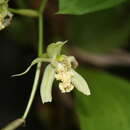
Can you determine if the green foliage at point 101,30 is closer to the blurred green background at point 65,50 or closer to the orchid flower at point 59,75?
the blurred green background at point 65,50

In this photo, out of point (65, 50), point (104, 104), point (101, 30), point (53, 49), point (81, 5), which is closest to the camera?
point (81, 5)

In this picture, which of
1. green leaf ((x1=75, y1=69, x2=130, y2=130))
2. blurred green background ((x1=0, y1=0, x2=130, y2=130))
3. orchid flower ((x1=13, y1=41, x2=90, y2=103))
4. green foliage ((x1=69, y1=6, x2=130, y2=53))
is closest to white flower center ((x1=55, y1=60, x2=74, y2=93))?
orchid flower ((x1=13, y1=41, x2=90, y2=103))

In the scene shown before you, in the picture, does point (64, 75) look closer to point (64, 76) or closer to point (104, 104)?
point (64, 76)

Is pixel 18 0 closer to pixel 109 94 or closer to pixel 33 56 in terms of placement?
pixel 33 56

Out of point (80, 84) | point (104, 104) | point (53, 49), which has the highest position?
point (53, 49)

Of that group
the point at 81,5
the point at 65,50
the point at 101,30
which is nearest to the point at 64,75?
the point at 81,5

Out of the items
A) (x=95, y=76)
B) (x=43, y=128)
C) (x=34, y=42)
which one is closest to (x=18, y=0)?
(x=34, y=42)

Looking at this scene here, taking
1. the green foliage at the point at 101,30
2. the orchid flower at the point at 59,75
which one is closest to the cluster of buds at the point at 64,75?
the orchid flower at the point at 59,75
